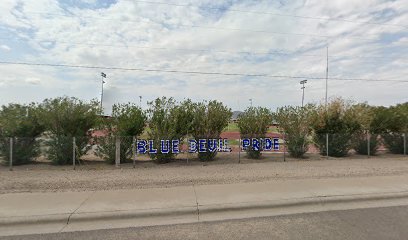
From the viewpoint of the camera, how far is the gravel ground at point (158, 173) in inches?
332

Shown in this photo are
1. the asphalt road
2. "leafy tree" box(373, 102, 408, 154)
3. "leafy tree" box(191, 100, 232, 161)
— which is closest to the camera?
the asphalt road

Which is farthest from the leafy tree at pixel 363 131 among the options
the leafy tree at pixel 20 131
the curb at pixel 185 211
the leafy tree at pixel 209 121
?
the leafy tree at pixel 20 131

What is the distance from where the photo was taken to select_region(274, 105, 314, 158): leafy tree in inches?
589

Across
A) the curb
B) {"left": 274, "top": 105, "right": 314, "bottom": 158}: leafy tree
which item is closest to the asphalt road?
the curb

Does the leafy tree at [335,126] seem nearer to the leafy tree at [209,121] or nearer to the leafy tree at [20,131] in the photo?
the leafy tree at [209,121]

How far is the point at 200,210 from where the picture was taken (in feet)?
20.0

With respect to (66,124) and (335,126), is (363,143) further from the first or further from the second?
(66,124)

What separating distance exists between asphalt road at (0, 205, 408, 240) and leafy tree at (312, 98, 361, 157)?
32.5ft

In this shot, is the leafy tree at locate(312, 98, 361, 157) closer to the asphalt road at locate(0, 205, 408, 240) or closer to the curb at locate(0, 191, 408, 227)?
the curb at locate(0, 191, 408, 227)

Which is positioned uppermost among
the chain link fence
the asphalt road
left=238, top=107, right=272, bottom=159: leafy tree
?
left=238, top=107, right=272, bottom=159: leafy tree

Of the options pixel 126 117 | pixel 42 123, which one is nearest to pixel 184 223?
pixel 126 117

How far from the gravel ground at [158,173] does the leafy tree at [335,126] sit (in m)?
2.83

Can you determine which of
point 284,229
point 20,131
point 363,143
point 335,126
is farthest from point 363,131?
point 20,131

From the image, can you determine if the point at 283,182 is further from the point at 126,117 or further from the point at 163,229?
the point at 126,117
